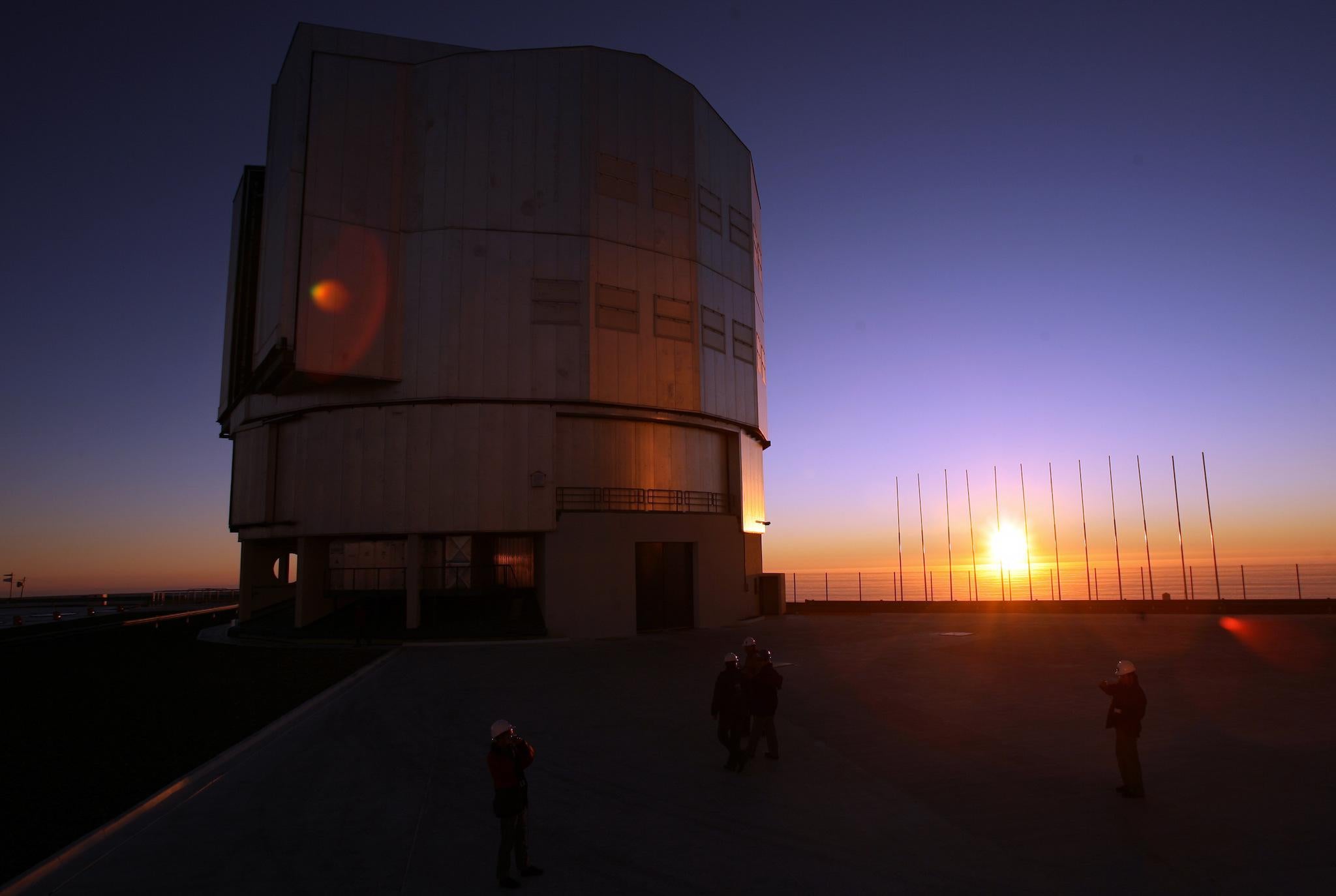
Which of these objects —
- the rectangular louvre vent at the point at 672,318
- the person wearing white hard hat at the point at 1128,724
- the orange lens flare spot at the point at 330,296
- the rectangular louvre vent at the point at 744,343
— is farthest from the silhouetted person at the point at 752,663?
the rectangular louvre vent at the point at 744,343

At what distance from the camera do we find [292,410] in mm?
32875

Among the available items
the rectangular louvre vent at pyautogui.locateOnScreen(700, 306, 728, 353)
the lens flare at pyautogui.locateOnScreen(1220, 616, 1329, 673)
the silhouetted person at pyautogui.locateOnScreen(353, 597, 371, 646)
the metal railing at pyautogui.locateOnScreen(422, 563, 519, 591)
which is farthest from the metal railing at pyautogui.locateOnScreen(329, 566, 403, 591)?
the lens flare at pyautogui.locateOnScreen(1220, 616, 1329, 673)

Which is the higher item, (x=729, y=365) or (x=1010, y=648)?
(x=729, y=365)

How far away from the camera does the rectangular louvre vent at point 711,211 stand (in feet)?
118

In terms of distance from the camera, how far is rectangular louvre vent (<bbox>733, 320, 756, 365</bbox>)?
3734 centimetres

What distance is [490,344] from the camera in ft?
99.5

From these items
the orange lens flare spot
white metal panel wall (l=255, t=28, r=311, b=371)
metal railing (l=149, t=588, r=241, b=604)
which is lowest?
metal railing (l=149, t=588, r=241, b=604)

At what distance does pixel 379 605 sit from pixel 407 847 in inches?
1088

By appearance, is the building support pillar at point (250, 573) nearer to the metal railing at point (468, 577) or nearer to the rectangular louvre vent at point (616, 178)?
the metal railing at point (468, 577)

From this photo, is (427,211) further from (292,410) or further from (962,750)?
(962,750)

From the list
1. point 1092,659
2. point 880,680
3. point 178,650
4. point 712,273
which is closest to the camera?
point 880,680

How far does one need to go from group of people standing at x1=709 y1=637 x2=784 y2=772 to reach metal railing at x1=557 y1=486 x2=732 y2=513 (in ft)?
67.0

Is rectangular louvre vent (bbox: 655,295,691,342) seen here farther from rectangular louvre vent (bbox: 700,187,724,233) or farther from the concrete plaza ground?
the concrete plaza ground

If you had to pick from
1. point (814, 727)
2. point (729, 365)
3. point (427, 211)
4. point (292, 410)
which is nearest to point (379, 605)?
point (292, 410)
